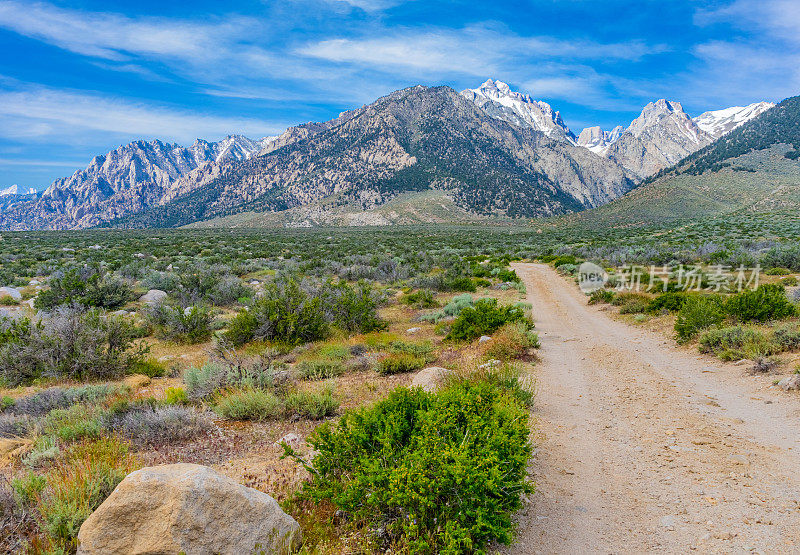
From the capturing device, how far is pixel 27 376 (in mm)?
8219

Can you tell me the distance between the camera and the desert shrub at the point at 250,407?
601 cm

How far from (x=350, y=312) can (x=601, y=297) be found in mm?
10790

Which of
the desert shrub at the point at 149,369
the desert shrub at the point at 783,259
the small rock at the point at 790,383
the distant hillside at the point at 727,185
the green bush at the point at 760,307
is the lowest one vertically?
the desert shrub at the point at 149,369

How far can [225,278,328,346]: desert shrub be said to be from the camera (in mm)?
10359

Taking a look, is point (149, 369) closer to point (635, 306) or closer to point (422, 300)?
point (422, 300)

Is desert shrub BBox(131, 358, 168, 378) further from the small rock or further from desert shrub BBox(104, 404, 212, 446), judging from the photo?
the small rock

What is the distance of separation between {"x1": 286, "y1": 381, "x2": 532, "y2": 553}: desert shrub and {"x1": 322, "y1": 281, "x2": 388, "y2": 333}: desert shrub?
26.8 feet

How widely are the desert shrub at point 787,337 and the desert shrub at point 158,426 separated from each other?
1081 centimetres

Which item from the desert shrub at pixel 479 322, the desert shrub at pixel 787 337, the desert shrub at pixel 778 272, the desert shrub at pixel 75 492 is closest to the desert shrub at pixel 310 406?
the desert shrub at pixel 75 492

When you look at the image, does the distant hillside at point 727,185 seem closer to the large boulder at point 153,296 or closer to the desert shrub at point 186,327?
the large boulder at point 153,296

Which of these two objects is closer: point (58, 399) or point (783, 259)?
point (58, 399)

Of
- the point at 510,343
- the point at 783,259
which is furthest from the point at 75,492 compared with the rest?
the point at 783,259

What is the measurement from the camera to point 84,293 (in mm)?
15188

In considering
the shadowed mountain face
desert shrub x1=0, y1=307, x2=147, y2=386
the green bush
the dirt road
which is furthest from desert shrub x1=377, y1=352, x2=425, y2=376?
the shadowed mountain face
